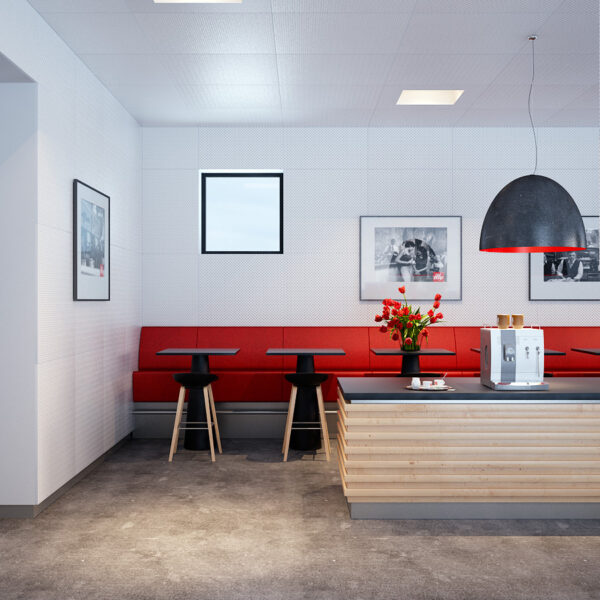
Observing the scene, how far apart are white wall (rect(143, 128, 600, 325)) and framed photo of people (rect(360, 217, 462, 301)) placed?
11 cm

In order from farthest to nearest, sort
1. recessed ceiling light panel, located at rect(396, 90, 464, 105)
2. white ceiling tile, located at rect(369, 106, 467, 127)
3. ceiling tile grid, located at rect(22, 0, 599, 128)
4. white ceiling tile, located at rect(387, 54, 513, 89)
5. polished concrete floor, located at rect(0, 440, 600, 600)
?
white ceiling tile, located at rect(369, 106, 467, 127)
recessed ceiling light panel, located at rect(396, 90, 464, 105)
white ceiling tile, located at rect(387, 54, 513, 89)
ceiling tile grid, located at rect(22, 0, 599, 128)
polished concrete floor, located at rect(0, 440, 600, 600)

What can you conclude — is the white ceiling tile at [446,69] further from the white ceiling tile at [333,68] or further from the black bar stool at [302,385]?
the black bar stool at [302,385]

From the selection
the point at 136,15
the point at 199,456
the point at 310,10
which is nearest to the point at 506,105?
the point at 310,10

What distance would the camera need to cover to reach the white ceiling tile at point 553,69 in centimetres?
445

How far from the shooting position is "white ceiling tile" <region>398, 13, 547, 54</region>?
150 inches

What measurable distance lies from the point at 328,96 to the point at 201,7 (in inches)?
72.8

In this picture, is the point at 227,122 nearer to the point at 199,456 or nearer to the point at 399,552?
the point at 199,456

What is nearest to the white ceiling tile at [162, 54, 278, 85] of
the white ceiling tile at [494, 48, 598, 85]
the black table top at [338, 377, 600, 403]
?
the white ceiling tile at [494, 48, 598, 85]

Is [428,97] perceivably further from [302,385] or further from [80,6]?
[80,6]

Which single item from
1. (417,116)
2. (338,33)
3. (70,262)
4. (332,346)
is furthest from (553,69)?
(70,262)

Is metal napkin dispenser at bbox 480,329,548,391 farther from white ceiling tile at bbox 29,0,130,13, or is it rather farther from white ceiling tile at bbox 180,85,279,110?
white ceiling tile at bbox 29,0,130,13

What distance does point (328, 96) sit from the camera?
531 centimetres

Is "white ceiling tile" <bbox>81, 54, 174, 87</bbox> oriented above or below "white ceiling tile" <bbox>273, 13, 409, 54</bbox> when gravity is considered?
below

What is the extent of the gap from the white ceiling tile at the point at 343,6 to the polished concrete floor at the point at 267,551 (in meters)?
3.31
